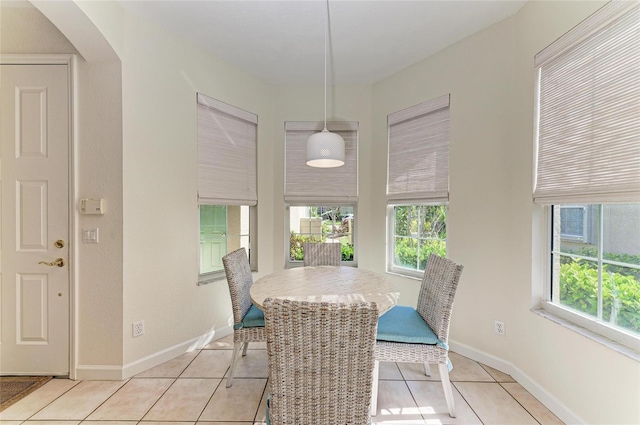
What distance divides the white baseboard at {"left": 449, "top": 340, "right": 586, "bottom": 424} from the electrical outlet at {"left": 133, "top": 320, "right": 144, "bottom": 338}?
8.81 ft

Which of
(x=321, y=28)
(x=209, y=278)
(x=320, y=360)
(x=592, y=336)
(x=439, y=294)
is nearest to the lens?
(x=320, y=360)

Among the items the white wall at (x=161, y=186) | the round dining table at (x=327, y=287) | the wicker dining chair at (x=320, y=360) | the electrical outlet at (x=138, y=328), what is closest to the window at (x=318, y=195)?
the white wall at (x=161, y=186)

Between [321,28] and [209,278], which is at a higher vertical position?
[321,28]

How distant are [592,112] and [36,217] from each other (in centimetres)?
381

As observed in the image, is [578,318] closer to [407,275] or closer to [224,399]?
[407,275]

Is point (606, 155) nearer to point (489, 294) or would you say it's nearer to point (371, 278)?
point (489, 294)

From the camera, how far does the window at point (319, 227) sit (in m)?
3.54

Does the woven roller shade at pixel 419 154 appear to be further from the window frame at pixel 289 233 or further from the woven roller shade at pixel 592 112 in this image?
the woven roller shade at pixel 592 112

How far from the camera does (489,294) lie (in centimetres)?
243

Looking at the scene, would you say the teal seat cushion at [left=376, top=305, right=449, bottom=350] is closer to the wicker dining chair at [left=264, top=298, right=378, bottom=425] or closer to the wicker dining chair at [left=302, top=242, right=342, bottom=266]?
the wicker dining chair at [left=264, top=298, right=378, bottom=425]

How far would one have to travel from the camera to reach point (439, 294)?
191 centimetres

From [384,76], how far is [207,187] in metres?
2.27

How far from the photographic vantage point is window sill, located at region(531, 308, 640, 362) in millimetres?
1445

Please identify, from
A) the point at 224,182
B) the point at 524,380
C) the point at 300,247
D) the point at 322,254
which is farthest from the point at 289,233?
the point at 524,380
